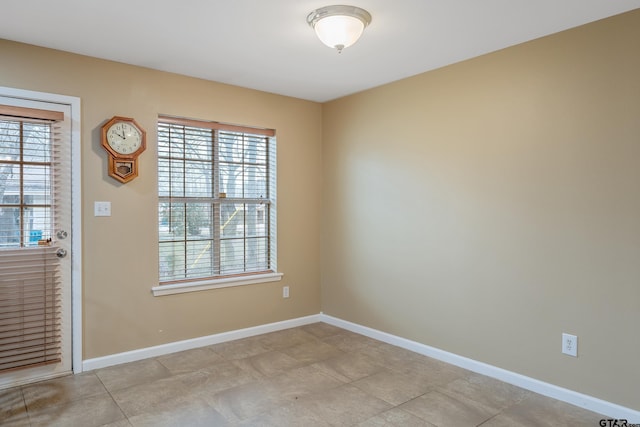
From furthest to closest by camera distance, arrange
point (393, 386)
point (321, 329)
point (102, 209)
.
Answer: point (321, 329) → point (102, 209) → point (393, 386)

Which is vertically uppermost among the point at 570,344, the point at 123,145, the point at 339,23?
the point at 339,23

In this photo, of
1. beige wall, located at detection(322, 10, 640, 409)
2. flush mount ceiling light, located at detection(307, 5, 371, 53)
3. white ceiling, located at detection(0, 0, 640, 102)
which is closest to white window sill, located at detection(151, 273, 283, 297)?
beige wall, located at detection(322, 10, 640, 409)

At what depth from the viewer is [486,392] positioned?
2.78m

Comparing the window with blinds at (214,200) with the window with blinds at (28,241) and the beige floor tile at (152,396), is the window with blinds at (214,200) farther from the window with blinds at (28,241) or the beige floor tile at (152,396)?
the beige floor tile at (152,396)

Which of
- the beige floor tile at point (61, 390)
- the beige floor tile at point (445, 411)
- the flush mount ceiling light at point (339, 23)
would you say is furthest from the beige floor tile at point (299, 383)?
the flush mount ceiling light at point (339, 23)

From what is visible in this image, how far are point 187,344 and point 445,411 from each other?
215cm

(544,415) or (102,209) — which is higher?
(102,209)

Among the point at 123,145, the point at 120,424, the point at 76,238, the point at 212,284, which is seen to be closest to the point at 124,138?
the point at 123,145

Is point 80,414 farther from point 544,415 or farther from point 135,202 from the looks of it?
point 544,415

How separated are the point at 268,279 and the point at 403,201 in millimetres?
1503

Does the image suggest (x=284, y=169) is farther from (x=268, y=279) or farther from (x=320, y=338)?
(x=320, y=338)

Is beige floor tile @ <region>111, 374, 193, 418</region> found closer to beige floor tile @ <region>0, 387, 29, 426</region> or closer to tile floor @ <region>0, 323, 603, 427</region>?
tile floor @ <region>0, 323, 603, 427</region>

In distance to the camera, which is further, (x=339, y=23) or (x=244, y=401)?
(x=244, y=401)

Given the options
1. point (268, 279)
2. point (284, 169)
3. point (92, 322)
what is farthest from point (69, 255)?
point (284, 169)
